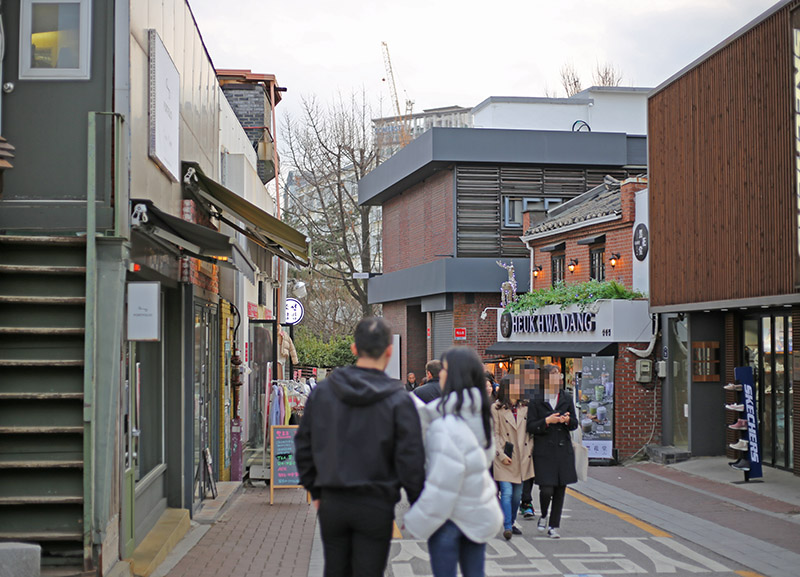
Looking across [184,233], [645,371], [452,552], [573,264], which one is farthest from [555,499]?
[573,264]

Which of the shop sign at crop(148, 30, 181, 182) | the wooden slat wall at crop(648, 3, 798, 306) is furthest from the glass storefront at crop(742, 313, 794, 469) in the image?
the shop sign at crop(148, 30, 181, 182)

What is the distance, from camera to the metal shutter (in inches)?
1139

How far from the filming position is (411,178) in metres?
31.2

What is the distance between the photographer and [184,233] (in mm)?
8211

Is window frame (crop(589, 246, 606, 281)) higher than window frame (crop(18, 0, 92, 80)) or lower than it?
lower

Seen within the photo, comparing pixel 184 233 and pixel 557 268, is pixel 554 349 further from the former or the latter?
pixel 184 233

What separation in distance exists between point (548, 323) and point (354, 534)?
637 inches

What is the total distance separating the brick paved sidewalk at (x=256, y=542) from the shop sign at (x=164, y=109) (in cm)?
367

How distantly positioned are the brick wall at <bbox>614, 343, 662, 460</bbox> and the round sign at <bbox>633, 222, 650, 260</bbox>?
2.10 m

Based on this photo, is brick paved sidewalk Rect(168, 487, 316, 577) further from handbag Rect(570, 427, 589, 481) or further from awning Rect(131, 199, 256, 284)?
handbag Rect(570, 427, 589, 481)

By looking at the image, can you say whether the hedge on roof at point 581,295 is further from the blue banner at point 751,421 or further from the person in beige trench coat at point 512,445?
the person in beige trench coat at point 512,445

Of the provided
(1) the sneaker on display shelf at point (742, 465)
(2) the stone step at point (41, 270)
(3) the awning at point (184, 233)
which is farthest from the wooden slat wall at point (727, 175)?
(2) the stone step at point (41, 270)

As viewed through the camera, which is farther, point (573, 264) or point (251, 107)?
point (251, 107)

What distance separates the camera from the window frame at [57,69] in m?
7.02
